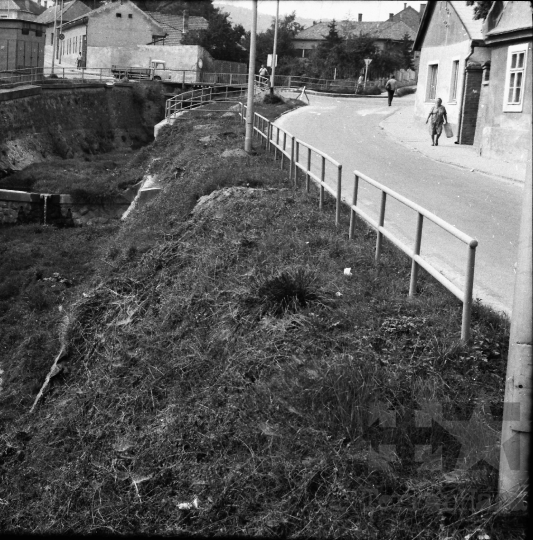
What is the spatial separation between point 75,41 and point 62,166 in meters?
24.0

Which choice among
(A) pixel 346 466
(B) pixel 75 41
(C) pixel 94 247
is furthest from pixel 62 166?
(A) pixel 346 466

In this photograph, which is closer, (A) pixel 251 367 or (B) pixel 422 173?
(A) pixel 251 367

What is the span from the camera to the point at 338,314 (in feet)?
23.7

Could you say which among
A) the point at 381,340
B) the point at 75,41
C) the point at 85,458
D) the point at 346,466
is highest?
the point at 75,41

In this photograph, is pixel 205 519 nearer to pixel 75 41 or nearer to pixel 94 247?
pixel 94 247

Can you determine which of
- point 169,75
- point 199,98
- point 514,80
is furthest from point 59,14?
point 514,80

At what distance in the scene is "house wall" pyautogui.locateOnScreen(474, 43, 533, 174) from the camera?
1855 cm

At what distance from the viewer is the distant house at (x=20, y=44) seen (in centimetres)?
4938

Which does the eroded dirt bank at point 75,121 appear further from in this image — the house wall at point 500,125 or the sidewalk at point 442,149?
the house wall at point 500,125

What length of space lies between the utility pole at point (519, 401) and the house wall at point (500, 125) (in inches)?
554

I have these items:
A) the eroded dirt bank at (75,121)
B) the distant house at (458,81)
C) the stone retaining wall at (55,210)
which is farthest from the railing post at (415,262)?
the eroded dirt bank at (75,121)

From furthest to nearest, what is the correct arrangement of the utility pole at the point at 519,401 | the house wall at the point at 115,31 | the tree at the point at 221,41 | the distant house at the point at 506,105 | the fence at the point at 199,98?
the house wall at the point at 115,31 → the tree at the point at 221,41 → the fence at the point at 199,98 → the distant house at the point at 506,105 → the utility pole at the point at 519,401

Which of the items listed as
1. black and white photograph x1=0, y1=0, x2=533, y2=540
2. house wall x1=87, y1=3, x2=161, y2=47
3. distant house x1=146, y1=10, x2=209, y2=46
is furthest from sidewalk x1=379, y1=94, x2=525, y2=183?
Result: house wall x1=87, y1=3, x2=161, y2=47

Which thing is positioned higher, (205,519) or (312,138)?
(312,138)
